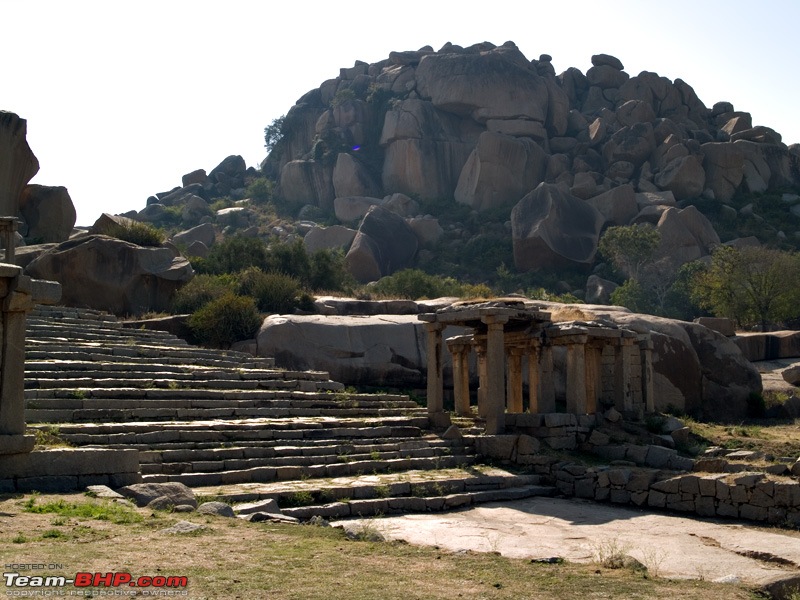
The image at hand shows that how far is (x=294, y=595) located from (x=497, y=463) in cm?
1050

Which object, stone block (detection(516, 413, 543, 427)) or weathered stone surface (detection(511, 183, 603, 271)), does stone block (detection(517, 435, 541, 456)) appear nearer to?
stone block (detection(516, 413, 543, 427))

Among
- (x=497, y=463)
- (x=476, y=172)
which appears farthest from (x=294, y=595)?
(x=476, y=172)

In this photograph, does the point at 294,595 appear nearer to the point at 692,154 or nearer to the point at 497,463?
the point at 497,463

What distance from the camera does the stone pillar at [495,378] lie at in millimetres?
17766

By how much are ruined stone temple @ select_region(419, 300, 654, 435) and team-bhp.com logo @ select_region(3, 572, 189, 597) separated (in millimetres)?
11359

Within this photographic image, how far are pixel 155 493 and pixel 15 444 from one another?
1570mm

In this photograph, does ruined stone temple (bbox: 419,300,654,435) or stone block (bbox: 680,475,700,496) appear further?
ruined stone temple (bbox: 419,300,654,435)

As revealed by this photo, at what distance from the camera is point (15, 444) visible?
34.9 feet

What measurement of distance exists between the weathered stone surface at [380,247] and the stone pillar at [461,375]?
2581cm

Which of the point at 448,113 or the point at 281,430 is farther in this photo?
the point at 448,113

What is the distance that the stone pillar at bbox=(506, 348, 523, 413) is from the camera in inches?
846

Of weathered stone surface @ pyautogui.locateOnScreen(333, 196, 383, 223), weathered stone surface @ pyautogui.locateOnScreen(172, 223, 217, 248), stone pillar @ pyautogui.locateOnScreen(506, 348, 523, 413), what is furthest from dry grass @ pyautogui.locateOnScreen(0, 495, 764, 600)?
weathered stone surface @ pyautogui.locateOnScreen(333, 196, 383, 223)

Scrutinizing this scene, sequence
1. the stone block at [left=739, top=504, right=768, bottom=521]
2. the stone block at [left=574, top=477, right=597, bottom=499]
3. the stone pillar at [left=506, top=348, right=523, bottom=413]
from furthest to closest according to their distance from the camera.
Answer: the stone pillar at [left=506, top=348, right=523, bottom=413]
the stone block at [left=574, top=477, right=597, bottom=499]
the stone block at [left=739, top=504, right=768, bottom=521]

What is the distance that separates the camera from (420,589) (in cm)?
732
